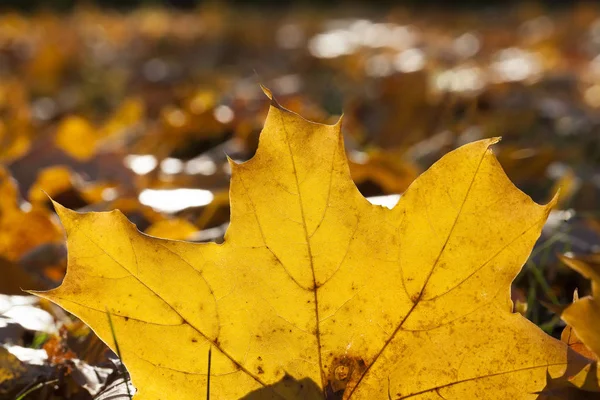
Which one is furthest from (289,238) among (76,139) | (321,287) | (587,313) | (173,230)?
(76,139)

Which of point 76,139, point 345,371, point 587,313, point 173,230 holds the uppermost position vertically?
point 587,313

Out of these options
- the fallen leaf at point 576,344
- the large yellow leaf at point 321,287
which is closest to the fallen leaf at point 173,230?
the large yellow leaf at point 321,287

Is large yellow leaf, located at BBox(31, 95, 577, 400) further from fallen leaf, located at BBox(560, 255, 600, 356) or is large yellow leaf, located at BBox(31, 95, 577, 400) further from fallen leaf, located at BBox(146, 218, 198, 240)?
fallen leaf, located at BBox(146, 218, 198, 240)

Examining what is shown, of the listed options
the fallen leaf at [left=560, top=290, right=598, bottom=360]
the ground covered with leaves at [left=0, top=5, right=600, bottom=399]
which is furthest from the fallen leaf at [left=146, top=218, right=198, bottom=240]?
the fallen leaf at [left=560, top=290, right=598, bottom=360]

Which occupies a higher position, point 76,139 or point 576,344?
point 576,344

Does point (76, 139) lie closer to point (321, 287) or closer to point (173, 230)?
point (173, 230)

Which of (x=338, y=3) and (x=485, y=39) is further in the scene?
(x=338, y=3)

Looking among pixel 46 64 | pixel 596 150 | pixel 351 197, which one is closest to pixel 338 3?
pixel 46 64

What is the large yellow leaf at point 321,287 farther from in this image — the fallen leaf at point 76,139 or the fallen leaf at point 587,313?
the fallen leaf at point 76,139

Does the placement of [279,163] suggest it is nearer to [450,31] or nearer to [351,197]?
[351,197]
